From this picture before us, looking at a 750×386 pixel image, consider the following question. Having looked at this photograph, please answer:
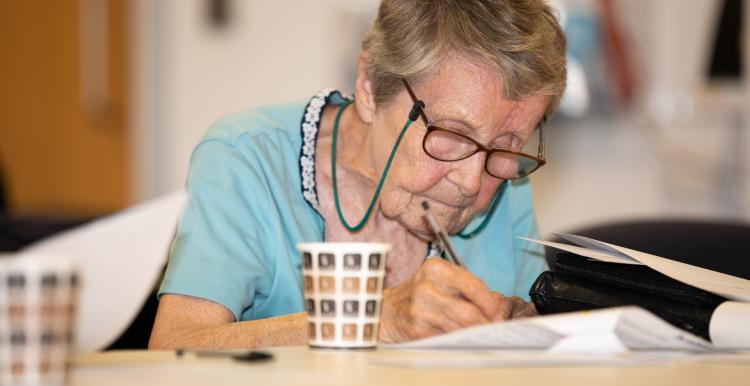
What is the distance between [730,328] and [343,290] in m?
0.44

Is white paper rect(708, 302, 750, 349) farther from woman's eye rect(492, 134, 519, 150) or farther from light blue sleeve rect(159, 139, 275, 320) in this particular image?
light blue sleeve rect(159, 139, 275, 320)

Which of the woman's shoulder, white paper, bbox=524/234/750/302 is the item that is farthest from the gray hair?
white paper, bbox=524/234/750/302

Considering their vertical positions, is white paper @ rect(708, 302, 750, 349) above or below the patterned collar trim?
below

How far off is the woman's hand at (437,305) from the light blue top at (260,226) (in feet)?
1.01

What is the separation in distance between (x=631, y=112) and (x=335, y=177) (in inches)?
79.8

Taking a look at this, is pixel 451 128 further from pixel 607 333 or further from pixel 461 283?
pixel 607 333

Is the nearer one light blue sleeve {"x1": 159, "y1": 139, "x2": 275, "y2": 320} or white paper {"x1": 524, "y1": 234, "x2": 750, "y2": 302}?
white paper {"x1": 524, "y1": 234, "x2": 750, "y2": 302}

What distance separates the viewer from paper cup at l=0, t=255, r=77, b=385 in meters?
0.69

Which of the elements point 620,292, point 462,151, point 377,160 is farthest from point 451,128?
point 620,292

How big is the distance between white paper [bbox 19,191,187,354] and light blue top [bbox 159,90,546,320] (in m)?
0.50

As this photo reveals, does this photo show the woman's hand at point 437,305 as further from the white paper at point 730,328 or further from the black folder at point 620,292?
the white paper at point 730,328

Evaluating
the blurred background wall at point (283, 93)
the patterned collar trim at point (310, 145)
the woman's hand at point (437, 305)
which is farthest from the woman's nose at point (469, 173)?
the blurred background wall at point (283, 93)

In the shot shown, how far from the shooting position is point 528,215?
71.1 inches

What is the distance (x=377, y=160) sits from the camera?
1537 millimetres
